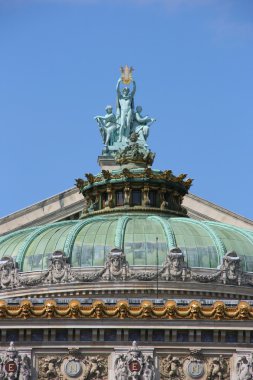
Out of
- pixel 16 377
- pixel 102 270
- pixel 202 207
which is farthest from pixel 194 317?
pixel 202 207

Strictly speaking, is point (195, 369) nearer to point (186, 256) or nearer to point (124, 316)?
point (124, 316)

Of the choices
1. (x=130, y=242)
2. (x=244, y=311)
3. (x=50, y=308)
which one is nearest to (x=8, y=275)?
(x=130, y=242)

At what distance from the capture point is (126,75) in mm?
153375

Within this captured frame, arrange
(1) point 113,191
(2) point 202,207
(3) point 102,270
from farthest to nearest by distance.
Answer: (2) point 202,207 < (1) point 113,191 < (3) point 102,270

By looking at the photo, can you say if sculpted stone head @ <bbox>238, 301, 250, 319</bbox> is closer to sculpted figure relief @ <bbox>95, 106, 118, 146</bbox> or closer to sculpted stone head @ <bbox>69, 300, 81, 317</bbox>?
sculpted stone head @ <bbox>69, 300, 81, 317</bbox>

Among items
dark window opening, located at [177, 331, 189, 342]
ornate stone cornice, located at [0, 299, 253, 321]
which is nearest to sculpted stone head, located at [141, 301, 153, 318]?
ornate stone cornice, located at [0, 299, 253, 321]

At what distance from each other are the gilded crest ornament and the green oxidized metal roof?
49.9m

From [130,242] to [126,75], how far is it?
5495 cm

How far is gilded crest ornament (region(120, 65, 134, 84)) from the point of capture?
153125 mm

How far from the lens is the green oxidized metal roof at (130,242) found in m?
99.1

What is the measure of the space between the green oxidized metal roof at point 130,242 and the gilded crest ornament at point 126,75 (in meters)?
49.9

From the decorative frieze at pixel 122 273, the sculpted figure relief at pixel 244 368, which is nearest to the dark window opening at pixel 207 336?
the sculpted figure relief at pixel 244 368

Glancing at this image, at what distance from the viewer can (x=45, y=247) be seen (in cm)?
10081

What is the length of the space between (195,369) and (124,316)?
396 centimetres
